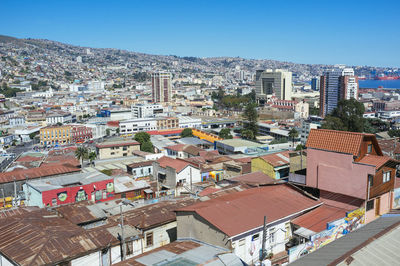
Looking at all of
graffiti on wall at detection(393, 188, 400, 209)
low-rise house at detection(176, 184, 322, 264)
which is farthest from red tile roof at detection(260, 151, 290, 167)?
low-rise house at detection(176, 184, 322, 264)

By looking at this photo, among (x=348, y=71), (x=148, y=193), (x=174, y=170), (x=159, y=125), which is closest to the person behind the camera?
(x=148, y=193)

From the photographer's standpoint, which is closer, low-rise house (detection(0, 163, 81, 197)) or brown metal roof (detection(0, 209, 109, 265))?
brown metal roof (detection(0, 209, 109, 265))

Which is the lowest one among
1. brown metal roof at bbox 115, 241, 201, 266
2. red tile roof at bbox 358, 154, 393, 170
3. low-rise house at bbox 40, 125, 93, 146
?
low-rise house at bbox 40, 125, 93, 146

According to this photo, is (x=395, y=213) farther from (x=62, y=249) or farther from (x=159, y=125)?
(x=159, y=125)

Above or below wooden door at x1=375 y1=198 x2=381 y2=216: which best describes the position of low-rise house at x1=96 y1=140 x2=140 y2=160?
below

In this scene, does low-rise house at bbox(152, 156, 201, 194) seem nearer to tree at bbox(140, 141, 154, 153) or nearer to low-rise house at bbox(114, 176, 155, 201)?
low-rise house at bbox(114, 176, 155, 201)

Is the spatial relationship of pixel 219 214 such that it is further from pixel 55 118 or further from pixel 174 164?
pixel 55 118

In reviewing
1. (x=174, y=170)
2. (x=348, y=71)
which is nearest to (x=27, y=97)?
(x=348, y=71)
